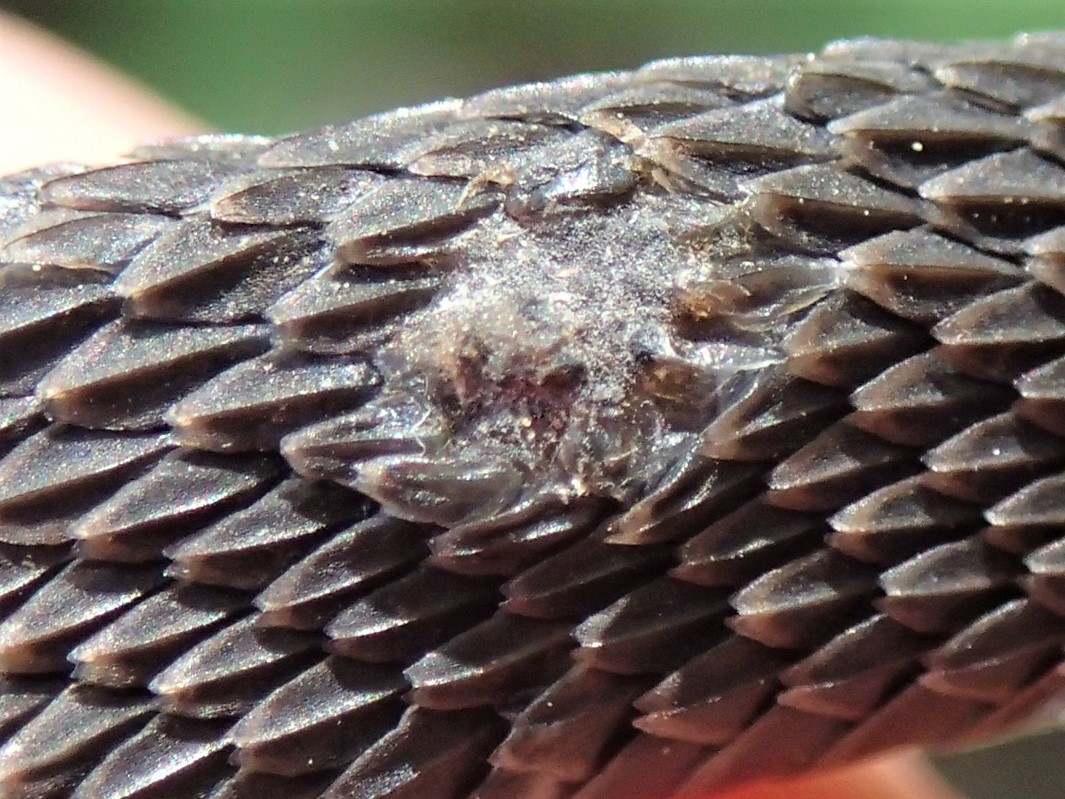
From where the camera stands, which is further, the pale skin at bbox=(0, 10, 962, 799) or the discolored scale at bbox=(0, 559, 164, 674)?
the pale skin at bbox=(0, 10, 962, 799)

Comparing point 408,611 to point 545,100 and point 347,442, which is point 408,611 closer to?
point 347,442

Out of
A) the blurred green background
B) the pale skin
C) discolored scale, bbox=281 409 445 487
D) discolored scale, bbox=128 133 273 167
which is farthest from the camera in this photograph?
the blurred green background

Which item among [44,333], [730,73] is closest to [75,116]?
[44,333]

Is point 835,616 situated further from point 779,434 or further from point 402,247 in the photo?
point 402,247

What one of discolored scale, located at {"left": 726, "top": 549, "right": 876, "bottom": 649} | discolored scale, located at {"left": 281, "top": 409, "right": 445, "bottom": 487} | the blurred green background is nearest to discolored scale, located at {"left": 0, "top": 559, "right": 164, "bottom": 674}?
discolored scale, located at {"left": 281, "top": 409, "right": 445, "bottom": 487}

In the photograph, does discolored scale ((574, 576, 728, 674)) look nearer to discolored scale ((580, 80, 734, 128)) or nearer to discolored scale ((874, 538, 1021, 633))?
discolored scale ((874, 538, 1021, 633))
